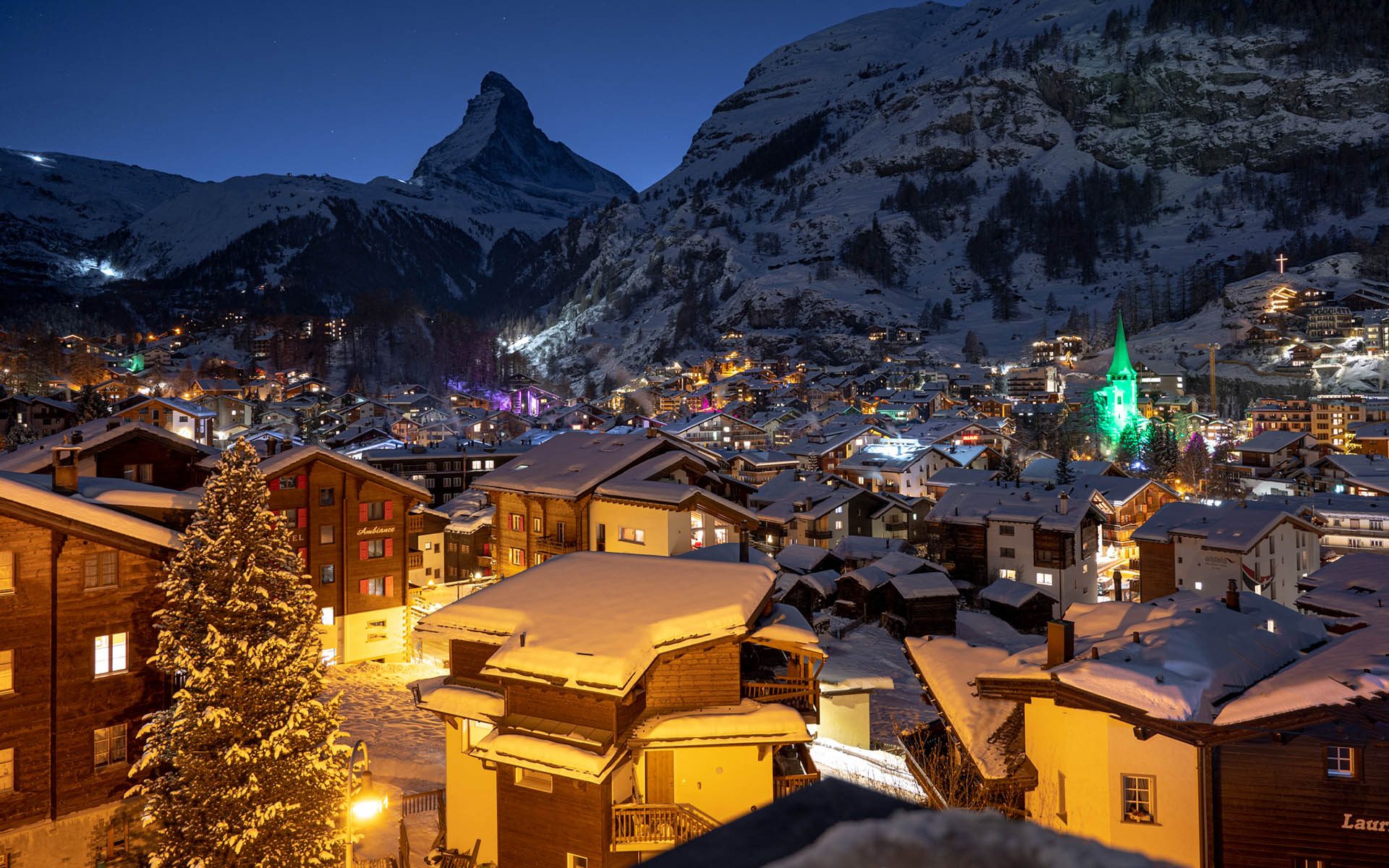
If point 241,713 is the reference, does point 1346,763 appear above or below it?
below

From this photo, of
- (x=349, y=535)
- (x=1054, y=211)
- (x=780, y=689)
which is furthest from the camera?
(x=1054, y=211)

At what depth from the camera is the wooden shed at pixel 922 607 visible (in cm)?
3578

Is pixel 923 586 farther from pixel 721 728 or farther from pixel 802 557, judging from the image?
pixel 721 728

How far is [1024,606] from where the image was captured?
126 ft

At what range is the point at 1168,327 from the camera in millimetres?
145750

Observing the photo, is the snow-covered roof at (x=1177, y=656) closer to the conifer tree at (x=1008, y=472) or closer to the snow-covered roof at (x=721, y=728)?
the snow-covered roof at (x=721, y=728)

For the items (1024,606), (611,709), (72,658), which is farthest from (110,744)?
(1024,606)

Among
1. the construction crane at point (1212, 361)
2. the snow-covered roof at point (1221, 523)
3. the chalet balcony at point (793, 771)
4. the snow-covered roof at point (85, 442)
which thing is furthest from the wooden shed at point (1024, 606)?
the construction crane at point (1212, 361)

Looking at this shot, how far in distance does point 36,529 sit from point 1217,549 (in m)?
45.7

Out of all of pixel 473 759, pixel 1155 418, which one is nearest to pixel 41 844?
pixel 473 759

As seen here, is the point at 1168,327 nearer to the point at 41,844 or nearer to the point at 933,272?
the point at 933,272

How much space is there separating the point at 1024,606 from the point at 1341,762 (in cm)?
2765

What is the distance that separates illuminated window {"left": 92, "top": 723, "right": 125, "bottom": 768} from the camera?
49.4ft

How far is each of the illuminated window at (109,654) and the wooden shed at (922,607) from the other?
1167 inches
